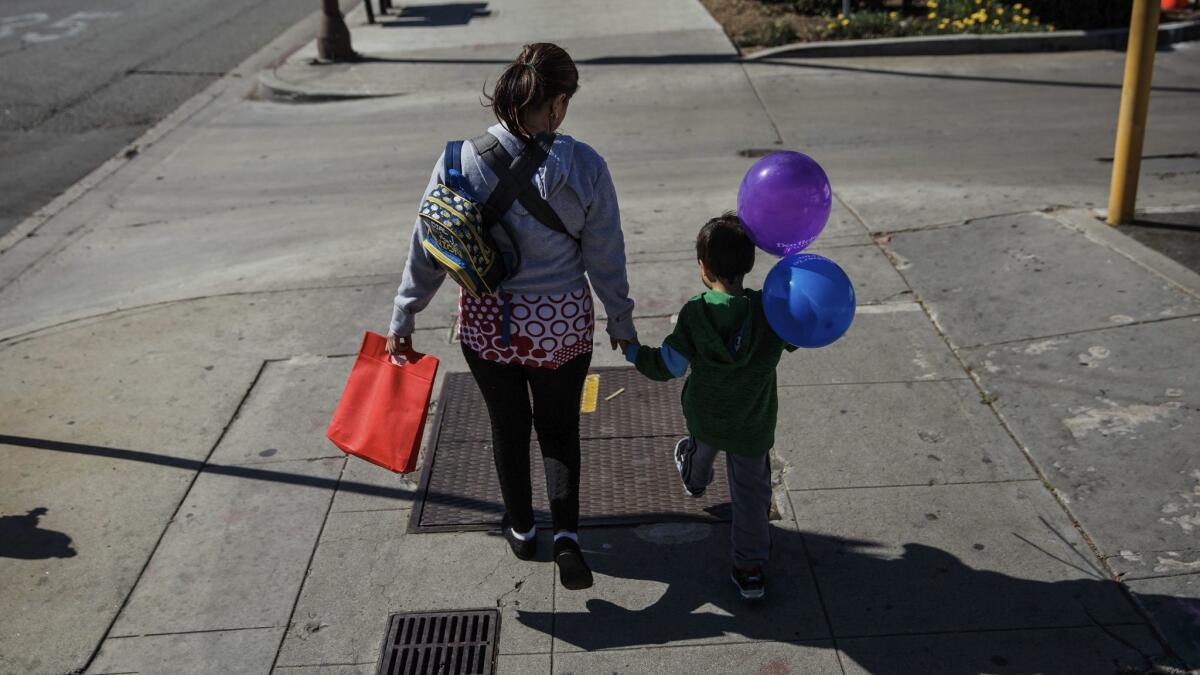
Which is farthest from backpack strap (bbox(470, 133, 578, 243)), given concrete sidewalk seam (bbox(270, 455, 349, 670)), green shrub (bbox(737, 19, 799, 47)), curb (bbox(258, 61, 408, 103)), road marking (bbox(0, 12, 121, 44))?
road marking (bbox(0, 12, 121, 44))

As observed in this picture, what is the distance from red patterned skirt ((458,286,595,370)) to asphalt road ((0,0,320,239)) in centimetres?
683

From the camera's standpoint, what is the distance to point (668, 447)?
467 centimetres

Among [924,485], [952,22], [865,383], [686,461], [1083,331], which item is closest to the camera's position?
[686,461]

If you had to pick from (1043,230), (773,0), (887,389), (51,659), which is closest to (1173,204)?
(1043,230)

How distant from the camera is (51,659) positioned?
3637mm

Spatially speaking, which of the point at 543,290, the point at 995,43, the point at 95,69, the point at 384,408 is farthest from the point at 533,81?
the point at 95,69

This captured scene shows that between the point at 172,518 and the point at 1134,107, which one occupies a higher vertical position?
the point at 1134,107

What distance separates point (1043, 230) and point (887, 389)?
7.54 feet

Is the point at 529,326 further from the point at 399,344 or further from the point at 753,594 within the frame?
the point at 753,594

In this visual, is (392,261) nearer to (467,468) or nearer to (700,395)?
(467,468)

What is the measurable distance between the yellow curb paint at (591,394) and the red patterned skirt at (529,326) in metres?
1.45

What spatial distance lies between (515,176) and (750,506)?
1352mm

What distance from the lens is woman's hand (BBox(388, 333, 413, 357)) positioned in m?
3.73

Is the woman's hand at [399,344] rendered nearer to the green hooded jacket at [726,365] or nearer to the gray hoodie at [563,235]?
the gray hoodie at [563,235]
